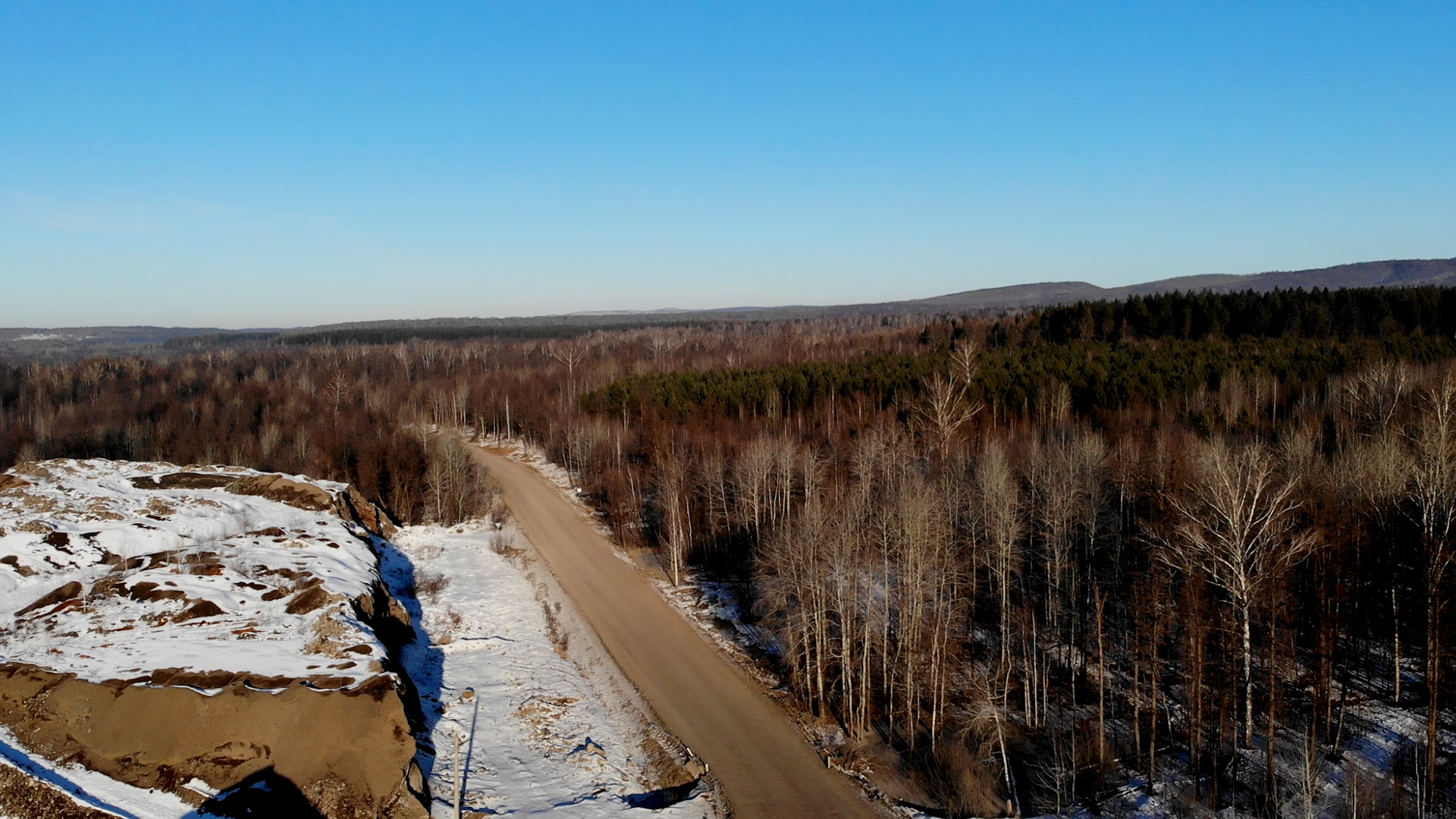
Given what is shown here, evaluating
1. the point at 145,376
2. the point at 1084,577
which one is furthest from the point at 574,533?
the point at 145,376

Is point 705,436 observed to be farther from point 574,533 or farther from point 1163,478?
point 1163,478

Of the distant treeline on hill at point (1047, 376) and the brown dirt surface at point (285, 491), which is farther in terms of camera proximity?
the distant treeline on hill at point (1047, 376)

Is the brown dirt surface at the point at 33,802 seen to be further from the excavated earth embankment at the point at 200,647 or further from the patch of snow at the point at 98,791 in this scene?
the excavated earth embankment at the point at 200,647

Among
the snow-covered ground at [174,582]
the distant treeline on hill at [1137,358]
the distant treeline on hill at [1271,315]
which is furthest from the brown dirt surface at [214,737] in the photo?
the distant treeline on hill at [1271,315]

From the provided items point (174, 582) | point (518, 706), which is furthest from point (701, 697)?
point (174, 582)

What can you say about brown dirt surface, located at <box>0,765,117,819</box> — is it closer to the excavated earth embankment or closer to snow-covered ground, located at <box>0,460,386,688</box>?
the excavated earth embankment

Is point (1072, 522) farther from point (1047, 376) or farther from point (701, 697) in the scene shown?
point (1047, 376)
